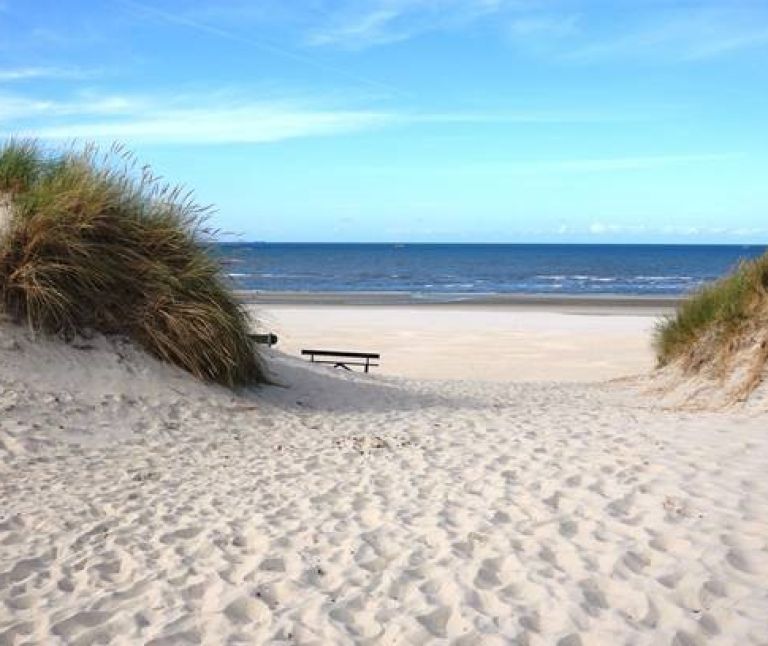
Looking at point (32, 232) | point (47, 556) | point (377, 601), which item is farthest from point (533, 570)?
point (32, 232)

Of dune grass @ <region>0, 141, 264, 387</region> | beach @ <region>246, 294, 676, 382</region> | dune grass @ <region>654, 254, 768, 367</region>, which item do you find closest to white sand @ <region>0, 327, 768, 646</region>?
dune grass @ <region>0, 141, 264, 387</region>

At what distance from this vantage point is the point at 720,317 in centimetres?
1274

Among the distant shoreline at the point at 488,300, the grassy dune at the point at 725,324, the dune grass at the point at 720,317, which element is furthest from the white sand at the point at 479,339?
the grassy dune at the point at 725,324

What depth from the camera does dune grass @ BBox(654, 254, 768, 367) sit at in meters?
12.1

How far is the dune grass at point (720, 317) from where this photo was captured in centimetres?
1206

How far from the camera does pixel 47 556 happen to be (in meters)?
4.82

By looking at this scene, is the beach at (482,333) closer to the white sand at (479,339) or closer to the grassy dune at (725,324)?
the white sand at (479,339)

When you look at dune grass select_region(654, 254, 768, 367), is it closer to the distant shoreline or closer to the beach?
the beach

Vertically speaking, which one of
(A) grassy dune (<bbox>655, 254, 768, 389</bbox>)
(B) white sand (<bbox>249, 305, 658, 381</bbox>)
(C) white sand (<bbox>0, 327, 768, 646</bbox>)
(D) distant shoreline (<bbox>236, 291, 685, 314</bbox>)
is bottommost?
(B) white sand (<bbox>249, 305, 658, 381</bbox>)

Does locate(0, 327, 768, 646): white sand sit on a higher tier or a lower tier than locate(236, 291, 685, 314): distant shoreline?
higher

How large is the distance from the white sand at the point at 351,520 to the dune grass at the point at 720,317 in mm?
3401

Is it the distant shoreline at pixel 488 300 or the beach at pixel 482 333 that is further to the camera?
the distant shoreline at pixel 488 300

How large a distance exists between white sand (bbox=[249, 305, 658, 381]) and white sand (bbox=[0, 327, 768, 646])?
8428mm

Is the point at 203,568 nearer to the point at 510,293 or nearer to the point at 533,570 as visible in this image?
the point at 533,570
